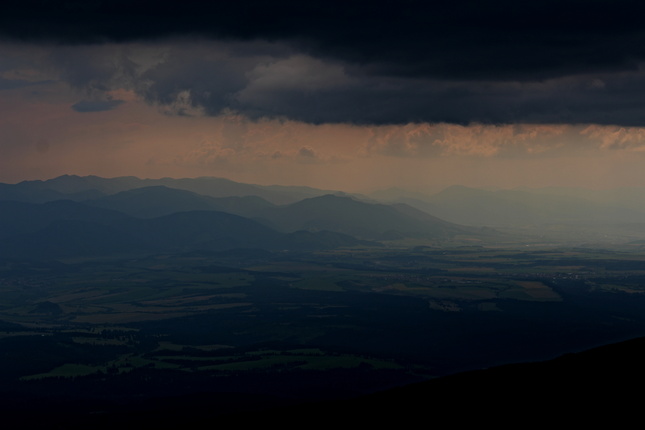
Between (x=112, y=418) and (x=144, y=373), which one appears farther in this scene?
(x=144, y=373)

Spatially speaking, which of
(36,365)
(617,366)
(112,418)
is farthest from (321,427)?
(36,365)

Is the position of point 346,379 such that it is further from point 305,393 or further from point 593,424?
point 593,424

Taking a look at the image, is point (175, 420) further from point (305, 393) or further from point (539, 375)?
point (539, 375)

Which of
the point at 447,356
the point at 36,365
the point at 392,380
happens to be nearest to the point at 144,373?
the point at 36,365

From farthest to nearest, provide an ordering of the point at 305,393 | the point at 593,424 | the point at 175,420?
the point at 305,393 → the point at 175,420 → the point at 593,424

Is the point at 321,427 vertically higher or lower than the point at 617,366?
lower

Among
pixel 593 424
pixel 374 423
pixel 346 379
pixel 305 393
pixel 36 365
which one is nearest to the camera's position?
pixel 593 424
